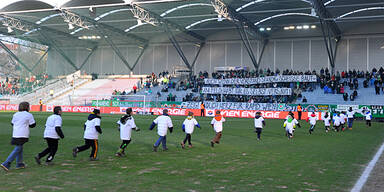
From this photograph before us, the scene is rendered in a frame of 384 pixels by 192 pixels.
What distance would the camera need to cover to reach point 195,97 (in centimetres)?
5038

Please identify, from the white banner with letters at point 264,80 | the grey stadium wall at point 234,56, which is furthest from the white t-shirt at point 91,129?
the grey stadium wall at point 234,56

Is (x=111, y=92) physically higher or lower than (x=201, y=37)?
lower

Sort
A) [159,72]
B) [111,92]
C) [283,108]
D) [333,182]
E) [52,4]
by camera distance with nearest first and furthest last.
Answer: [333,182], [283,108], [52,4], [111,92], [159,72]

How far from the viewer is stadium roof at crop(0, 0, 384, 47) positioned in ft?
150

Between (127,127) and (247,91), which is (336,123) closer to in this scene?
(127,127)

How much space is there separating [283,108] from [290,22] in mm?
17615

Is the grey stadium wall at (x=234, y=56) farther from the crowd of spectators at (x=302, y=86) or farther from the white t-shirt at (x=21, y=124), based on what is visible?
the white t-shirt at (x=21, y=124)

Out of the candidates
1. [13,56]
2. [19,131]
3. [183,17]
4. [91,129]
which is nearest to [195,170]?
[91,129]

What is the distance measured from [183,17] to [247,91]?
1354cm

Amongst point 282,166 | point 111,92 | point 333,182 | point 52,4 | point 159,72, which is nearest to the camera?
point 333,182

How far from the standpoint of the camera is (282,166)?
35.9ft

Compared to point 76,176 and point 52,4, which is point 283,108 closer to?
point 52,4

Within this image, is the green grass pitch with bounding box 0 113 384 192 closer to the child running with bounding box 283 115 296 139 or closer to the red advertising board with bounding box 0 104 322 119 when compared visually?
the child running with bounding box 283 115 296 139

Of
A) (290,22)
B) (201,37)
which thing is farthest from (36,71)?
(290,22)
